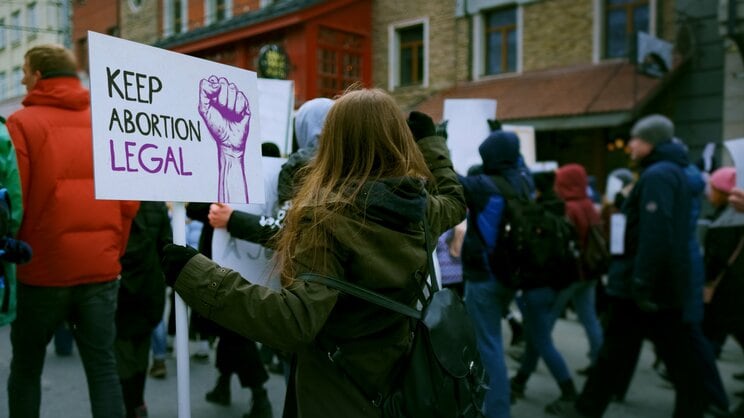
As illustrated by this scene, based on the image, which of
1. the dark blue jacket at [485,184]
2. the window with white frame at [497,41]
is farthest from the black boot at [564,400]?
the window with white frame at [497,41]

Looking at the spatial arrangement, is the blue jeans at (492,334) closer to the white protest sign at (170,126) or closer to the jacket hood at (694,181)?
the jacket hood at (694,181)

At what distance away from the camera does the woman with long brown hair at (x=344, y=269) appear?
1.81m

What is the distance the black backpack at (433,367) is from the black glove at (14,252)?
A: 54.9 inches

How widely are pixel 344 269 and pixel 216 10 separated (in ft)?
56.4

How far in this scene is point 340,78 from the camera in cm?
1664

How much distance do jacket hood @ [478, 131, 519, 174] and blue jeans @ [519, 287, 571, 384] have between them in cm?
100

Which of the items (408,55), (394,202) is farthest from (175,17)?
(394,202)

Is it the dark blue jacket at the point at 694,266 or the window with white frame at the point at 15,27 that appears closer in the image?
the dark blue jacket at the point at 694,266

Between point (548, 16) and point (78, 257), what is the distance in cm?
1269

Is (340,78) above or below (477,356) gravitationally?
above

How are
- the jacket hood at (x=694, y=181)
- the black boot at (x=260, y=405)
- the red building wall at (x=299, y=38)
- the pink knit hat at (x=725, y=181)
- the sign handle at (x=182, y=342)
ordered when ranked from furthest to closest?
the red building wall at (x=299, y=38)
the pink knit hat at (x=725, y=181)
the black boot at (x=260, y=405)
the jacket hood at (x=694, y=181)
the sign handle at (x=182, y=342)

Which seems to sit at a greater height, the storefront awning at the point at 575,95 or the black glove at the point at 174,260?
the storefront awning at the point at 575,95

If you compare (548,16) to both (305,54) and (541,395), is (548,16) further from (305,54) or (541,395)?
(541,395)

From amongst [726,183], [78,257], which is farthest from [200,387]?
[726,183]
